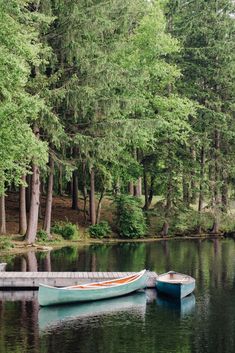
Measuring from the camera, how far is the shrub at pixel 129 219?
48.4 meters

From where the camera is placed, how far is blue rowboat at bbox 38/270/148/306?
22.2 meters

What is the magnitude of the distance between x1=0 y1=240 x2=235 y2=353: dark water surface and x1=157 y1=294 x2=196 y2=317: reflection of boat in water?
0.13ft

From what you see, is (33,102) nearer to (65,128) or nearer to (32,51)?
(32,51)

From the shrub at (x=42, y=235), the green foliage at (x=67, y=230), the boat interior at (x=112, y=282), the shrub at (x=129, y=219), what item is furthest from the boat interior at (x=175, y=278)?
the shrub at (x=129, y=219)

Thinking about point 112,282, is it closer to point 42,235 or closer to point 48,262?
point 48,262

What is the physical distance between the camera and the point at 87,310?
72.4ft

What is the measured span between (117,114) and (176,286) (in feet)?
71.9

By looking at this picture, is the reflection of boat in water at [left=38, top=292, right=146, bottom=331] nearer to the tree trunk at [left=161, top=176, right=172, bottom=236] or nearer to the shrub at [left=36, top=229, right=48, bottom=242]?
the shrub at [left=36, top=229, right=48, bottom=242]

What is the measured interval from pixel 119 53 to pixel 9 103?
19.9m

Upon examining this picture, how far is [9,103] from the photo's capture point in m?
28.4

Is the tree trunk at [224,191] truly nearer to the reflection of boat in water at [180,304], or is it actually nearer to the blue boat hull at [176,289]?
the blue boat hull at [176,289]

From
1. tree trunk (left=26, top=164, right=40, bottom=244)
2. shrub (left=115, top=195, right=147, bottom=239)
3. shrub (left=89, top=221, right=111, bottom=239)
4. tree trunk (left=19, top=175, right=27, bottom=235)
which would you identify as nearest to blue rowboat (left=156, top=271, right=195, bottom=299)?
tree trunk (left=26, top=164, right=40, bottom=244)

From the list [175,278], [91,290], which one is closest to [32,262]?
[175,278]

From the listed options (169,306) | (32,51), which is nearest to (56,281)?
(169,306)
